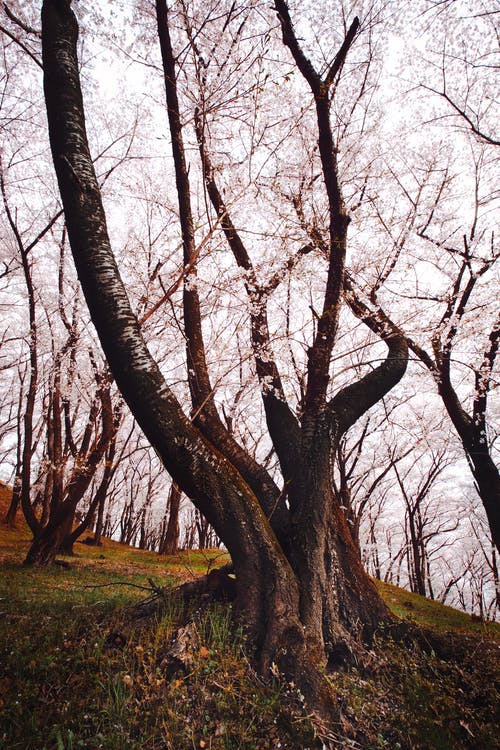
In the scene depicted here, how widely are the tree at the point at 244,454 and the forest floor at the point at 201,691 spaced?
31 cm

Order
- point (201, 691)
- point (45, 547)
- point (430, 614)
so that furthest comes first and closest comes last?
Answer: point (430, 614)
point (45, 547)
point (201, 691)

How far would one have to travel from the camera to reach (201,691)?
7.88 feet

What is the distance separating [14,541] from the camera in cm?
1370

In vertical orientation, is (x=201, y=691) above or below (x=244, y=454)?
below

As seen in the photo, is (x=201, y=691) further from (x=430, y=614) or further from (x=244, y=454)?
(x=430, y=614)

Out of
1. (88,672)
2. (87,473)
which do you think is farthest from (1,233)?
(88,672)

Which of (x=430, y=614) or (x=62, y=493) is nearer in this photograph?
(x=62, y=493)

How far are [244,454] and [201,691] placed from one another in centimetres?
244

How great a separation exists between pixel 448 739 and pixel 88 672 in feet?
8.21

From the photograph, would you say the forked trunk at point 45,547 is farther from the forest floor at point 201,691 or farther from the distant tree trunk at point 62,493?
the forest floor at point 201,691

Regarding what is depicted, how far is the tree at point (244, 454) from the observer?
309 centimetres

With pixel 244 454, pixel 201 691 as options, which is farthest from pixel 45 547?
pixel 201 691

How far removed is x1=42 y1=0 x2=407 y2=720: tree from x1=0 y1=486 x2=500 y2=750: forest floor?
305mm

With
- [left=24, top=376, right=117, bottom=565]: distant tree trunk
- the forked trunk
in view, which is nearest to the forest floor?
[left=24, top=376, right=117, bottom=565]: distant tree trunk
